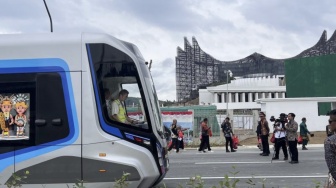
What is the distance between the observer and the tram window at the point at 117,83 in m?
7.74

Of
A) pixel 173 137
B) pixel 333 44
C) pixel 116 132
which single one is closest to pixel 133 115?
pixel 116 132

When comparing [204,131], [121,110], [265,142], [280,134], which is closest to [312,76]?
[204,131]

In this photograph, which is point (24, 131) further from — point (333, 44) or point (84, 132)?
point (333, 44)

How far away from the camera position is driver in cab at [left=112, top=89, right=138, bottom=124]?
26.0ft

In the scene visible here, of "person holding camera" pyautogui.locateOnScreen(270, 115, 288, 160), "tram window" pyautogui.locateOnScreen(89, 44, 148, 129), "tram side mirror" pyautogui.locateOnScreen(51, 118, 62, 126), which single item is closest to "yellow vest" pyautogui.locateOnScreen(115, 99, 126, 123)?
"tram window" pyautogui.locateOnScreen(89, 44, 148, 129)

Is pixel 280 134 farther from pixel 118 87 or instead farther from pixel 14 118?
pixel 14 118

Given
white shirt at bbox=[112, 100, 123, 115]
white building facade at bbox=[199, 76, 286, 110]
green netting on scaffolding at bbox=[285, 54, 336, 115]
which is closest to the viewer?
white shirt at bbox=[112, 100, 123, 115]

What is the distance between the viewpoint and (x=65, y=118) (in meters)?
7.60

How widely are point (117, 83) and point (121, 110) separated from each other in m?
0.44

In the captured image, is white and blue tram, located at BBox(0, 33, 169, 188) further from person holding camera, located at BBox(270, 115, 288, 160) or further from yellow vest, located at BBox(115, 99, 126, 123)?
person holding camera, located at BBox(270, 115, 288, 160)

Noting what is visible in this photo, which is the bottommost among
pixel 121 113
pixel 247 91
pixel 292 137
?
pixel 292 137

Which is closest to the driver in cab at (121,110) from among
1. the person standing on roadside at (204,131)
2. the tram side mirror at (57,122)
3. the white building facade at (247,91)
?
the tram side mirror at (57,122)

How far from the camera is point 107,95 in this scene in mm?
7824

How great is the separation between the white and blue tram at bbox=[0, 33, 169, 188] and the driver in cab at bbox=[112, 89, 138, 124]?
0.12 meters
